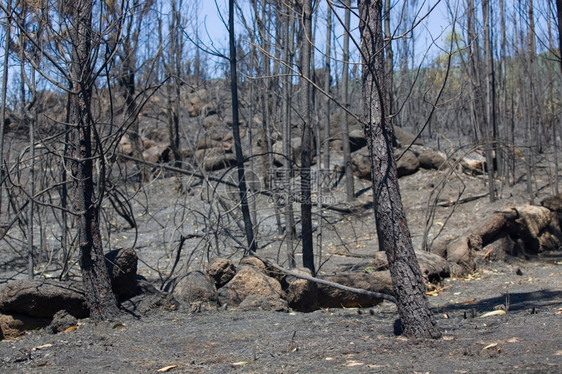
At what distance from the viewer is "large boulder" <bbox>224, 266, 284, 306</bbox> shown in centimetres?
709

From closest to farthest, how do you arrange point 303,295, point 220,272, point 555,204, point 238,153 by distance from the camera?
point 303,295 < point 220,272 < point 238,153 < point 555,204

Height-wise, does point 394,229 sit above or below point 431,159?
below

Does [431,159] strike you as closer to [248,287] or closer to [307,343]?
[248,287]

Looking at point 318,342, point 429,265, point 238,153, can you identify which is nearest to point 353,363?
point 318,342

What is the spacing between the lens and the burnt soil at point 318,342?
13.3 ft

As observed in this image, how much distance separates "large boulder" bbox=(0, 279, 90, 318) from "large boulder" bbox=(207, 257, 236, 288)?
1641 mm

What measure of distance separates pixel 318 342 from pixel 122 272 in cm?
277

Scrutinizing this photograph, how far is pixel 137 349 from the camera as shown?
5113 millimetres

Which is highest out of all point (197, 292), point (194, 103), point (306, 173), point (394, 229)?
point (194, 103)

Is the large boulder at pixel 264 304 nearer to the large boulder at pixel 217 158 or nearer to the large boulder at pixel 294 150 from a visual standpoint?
the large boulder at pixel 217 158

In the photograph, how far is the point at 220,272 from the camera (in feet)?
24.3

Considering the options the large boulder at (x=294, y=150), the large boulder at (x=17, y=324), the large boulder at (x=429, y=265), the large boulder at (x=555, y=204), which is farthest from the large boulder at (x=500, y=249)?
the large boulder at (x=294, y=150)

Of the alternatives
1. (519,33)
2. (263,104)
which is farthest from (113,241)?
(519,33)

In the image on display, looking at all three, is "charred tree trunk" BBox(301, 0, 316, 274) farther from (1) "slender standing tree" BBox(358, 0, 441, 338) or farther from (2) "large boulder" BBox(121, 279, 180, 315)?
(1) "slender standing tree" BBox(358, 0, 441, 338)
